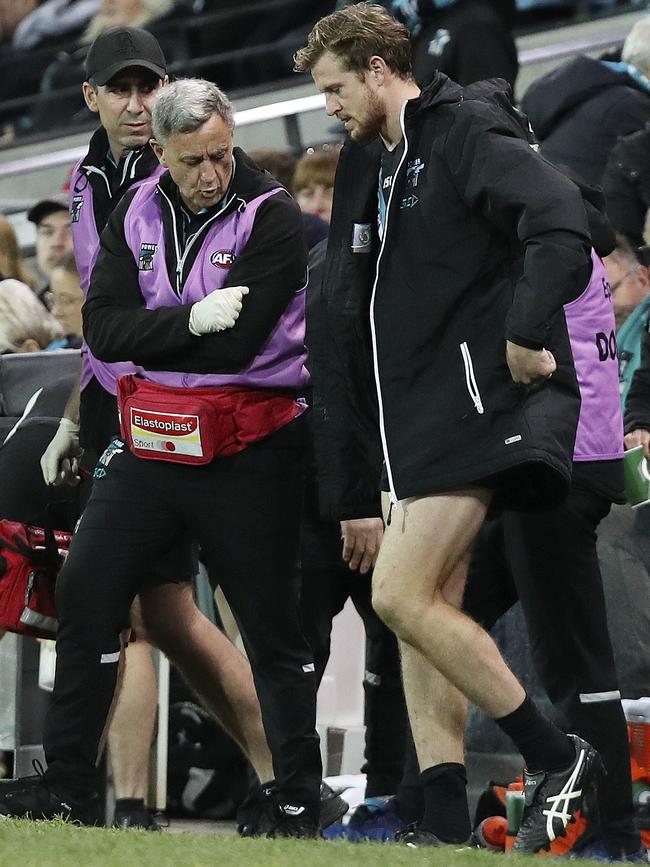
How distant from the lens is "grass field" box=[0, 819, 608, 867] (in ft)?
12.3

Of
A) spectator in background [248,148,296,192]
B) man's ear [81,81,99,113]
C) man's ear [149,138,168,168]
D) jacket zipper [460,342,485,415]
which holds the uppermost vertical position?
man's ear [81,81,99,113]

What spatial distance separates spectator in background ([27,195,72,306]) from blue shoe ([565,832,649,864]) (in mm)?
4199

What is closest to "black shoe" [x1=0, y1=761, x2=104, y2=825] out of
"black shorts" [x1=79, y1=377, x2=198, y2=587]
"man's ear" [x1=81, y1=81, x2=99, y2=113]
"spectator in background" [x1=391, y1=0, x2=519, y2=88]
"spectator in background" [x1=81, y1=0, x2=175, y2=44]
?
"black shorts" [x1=79, y1=377, x2=198, y2=587]

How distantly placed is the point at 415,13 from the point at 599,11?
3.37m

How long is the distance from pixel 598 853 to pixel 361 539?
1107mm

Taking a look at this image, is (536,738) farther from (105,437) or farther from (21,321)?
(21,321)

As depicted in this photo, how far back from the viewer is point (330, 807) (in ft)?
17.5

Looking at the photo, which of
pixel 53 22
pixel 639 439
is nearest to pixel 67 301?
pixel 639 439

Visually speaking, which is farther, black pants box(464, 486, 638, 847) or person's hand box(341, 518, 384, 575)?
person's hand box(341, 518, 384, 575)

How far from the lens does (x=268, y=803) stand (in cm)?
489

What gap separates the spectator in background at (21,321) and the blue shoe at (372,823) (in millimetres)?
2329

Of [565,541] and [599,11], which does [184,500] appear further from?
[599,11]

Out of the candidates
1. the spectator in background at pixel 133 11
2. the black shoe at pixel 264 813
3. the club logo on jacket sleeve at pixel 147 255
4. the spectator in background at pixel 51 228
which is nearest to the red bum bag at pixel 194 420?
the club logo on jacket sleeve at pixel 147 255

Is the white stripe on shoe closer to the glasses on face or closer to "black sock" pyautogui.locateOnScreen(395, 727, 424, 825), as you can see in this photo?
"black sock" pyautogui.locateOnScreen(395, 727, 424, 825)
